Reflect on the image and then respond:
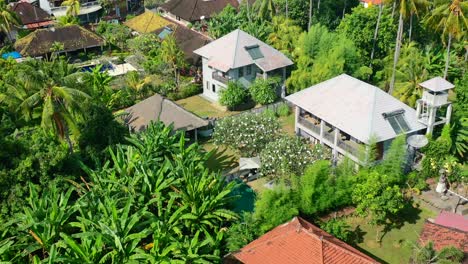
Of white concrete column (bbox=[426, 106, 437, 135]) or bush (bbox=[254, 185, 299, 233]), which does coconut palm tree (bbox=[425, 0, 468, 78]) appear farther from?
bush (bbox=[254, 185, 299, 233])

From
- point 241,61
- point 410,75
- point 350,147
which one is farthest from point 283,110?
point 350,147

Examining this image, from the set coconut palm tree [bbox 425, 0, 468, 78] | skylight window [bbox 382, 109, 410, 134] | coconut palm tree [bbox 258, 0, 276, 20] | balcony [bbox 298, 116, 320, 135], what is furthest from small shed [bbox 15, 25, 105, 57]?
skylight window [bbox 382, 109, 410, 134]

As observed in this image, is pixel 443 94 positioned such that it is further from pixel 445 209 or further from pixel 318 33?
pixel 318 33

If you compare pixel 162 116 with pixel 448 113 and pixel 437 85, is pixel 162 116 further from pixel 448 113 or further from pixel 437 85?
pixel 448 113

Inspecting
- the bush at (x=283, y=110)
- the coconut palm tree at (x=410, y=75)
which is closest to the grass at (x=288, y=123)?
the bush at (x=283, y=110)

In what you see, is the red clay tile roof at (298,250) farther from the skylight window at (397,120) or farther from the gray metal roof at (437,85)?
the gray metal roof at (437,85)
